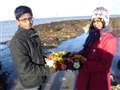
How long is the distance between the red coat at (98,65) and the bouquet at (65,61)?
121 millimetres

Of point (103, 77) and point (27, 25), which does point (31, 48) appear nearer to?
point (27, 25)

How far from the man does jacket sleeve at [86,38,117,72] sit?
1002 millimetres

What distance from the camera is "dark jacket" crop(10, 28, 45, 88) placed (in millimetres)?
6438

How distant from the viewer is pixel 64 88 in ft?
43.4

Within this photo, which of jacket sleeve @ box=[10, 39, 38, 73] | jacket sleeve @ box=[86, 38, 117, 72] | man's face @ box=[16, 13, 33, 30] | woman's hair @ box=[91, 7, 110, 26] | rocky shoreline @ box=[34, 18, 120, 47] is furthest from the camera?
rocky shoreline @ box=[34, 18, 120, 47]

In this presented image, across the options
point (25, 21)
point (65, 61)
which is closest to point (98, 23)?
point (65, 61)

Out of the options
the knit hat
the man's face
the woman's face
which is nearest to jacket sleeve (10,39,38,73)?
the man's face

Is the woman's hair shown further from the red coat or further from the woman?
the red coat

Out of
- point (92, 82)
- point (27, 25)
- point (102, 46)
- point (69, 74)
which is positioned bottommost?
point (69, 74)

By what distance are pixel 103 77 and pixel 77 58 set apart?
22.0 inches

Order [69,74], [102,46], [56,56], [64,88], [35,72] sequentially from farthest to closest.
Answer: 1. [69,74]
2. [64,88]
3. [56,56]
4. [102,46]
5. [35,72]

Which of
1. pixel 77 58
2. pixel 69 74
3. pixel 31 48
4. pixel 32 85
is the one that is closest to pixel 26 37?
pixel 31 48

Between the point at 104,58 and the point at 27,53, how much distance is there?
1509 millimetres

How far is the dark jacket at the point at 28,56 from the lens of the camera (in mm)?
6438
